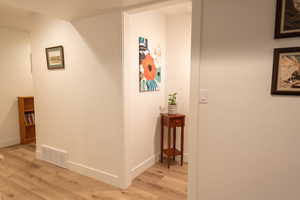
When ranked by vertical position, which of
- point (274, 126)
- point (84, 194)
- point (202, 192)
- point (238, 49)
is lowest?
point (84, 194)

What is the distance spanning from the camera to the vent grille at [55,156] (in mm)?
2787

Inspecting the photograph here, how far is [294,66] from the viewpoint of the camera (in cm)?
128

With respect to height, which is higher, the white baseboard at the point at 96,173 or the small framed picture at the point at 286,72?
the small framed picture at the point at 286,72

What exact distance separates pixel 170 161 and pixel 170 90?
1198 mm

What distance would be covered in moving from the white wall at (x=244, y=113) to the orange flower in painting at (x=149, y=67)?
1090mm

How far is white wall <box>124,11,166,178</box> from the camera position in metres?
2.24

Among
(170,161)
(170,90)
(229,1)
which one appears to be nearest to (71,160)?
(170,161)

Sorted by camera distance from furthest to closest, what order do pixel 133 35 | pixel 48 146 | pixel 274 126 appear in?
pixel 48 146 < pixel 133 35 < pixel 274 126

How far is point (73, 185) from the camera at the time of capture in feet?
7.61

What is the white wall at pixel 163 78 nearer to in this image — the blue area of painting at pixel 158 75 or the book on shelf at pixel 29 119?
the blue area of painting at pixel 158 75

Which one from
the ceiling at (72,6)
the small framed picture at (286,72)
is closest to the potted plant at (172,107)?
the ceiling at (72,6)

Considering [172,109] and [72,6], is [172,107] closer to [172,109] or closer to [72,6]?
[172,109]

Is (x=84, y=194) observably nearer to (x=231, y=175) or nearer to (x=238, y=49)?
(x=231, y=175)

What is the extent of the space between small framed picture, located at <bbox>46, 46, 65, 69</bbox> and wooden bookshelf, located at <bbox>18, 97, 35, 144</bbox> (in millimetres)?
1640
